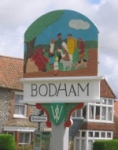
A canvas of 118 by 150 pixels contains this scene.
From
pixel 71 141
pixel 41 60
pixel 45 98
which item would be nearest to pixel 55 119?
pixel 45 98

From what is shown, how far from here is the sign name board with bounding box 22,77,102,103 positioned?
24.1 m

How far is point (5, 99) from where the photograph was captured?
40062mm

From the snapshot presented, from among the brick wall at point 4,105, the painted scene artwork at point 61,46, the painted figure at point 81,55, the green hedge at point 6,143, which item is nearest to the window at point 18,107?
the brick wall at point 4,105

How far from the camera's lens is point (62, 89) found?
25.0 m

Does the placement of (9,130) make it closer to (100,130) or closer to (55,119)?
(100,130)

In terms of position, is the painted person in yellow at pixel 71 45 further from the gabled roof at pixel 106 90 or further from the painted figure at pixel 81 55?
the gabled roof at pixel 106 90

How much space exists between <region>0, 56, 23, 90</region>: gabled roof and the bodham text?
1429 centimetres

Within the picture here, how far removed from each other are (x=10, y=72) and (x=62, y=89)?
685 inches

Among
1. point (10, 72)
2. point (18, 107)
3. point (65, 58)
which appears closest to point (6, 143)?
point (18, 107)

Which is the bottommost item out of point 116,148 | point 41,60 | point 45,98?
point 116,148

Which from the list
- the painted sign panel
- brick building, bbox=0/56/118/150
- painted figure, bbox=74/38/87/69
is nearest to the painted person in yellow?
painted figure, bbox=74/38/87/69

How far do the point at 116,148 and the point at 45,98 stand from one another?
12225mm

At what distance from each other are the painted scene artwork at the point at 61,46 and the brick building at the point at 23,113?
14.0m

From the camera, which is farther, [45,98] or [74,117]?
[74,117]
